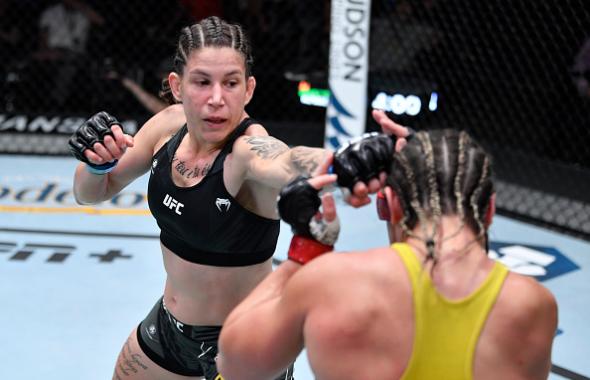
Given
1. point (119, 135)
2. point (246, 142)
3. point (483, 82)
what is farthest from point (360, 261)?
point (483, 82)

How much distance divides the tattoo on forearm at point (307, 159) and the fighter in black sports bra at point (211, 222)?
22cm

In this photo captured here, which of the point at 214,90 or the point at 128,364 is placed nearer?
the point at 214,90

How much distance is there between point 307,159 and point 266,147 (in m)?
0.15

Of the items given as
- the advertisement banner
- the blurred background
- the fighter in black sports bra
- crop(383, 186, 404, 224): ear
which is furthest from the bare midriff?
the blurred background

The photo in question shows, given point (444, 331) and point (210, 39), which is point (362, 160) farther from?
point (210, 39)

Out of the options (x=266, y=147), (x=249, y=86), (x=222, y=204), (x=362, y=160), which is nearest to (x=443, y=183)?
(x=362, y=160)

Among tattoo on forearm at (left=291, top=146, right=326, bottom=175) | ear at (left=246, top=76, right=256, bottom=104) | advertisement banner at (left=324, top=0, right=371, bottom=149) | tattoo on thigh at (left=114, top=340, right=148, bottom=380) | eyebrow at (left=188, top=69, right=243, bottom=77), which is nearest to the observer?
tattoo on forearm at (left=291, top=146, right=326, bottom=175)

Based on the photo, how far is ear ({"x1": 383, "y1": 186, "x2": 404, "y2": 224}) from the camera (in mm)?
1387

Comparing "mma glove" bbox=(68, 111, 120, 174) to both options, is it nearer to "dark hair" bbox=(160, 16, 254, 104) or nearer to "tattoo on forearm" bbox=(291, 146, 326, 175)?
"dark hair" bbox=(160, 16, 254, 104)

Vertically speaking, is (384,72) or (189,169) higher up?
(189,169)

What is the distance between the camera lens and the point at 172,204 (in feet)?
6.91

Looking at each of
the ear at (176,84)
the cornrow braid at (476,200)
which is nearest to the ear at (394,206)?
the cornrow braid at (476,200)

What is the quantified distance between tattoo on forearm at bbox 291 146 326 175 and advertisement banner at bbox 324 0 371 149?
3239 millimetres

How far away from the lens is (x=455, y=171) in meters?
1.34
